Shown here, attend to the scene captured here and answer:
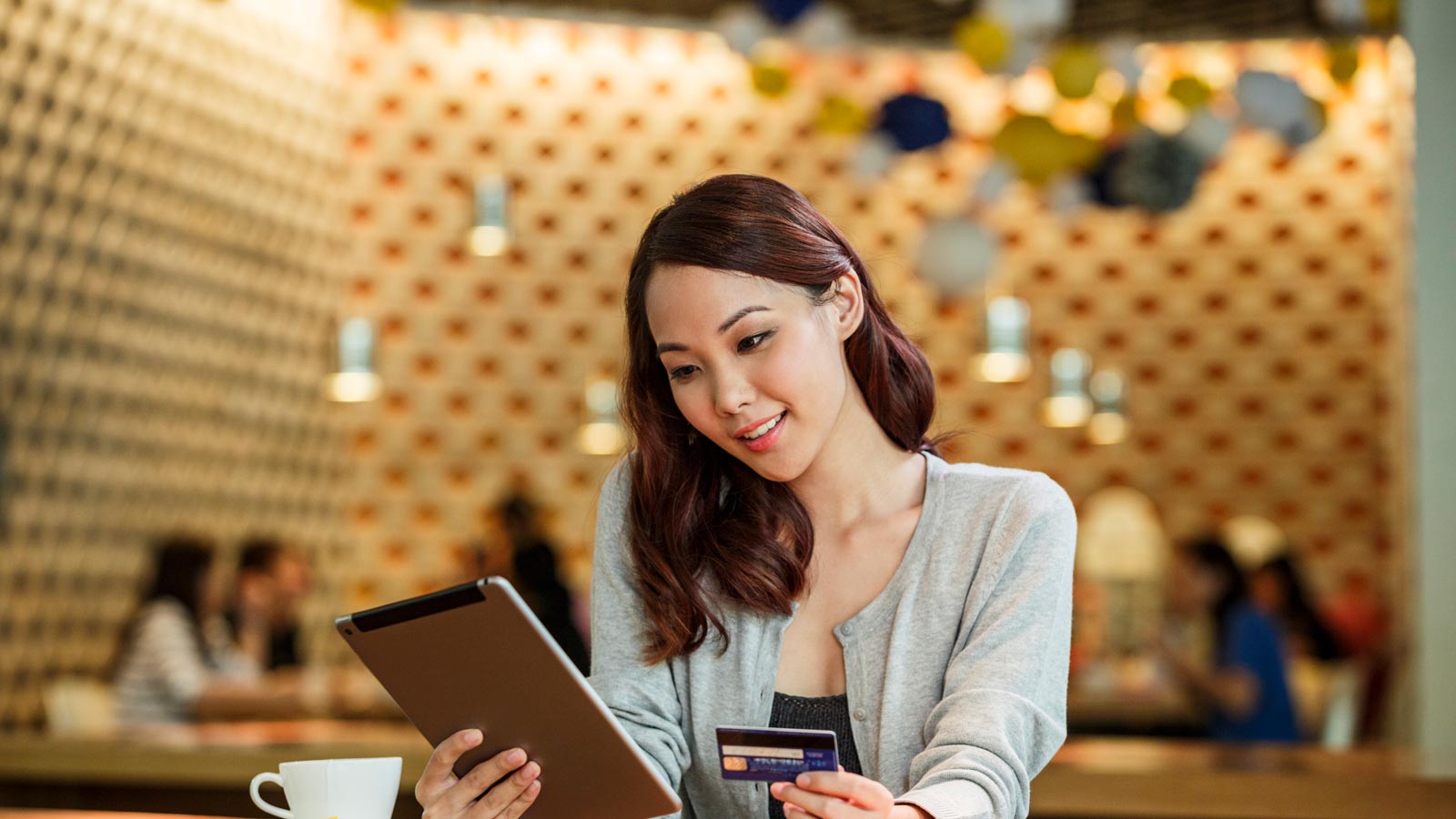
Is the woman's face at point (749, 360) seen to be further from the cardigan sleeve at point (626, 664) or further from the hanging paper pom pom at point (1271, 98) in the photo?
the hanging paper pom pom at point (1271, 98)

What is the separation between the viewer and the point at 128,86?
601 cm

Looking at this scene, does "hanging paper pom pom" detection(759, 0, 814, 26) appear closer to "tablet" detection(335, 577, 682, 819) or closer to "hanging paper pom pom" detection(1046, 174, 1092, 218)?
"hanging paper pom pom" detection(1046, 174, 1092, 218)

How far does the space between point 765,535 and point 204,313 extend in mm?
5316

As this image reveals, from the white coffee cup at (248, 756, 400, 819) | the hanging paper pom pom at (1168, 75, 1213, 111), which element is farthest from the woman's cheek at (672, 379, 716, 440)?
the hanging paper pom pom at (1168, 75, 1213, 111)

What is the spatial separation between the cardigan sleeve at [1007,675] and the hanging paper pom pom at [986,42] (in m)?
3.37

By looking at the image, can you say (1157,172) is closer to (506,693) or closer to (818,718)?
(818,718)

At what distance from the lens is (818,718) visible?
161 cm

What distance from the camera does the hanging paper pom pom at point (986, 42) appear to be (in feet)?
15.5

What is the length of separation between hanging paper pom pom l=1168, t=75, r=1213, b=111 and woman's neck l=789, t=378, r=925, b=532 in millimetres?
3616

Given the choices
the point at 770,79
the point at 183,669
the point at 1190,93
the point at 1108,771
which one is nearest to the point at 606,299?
the point at 770,79

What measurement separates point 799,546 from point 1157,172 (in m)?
3.65

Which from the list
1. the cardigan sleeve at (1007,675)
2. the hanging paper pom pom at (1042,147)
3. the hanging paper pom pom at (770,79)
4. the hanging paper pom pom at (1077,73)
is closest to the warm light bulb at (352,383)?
the hanging paper pom pom at (770,79)

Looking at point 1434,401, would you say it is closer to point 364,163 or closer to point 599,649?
point 599,649

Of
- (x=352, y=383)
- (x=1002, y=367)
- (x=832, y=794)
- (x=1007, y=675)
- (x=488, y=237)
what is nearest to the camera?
(x=832, y=794)
